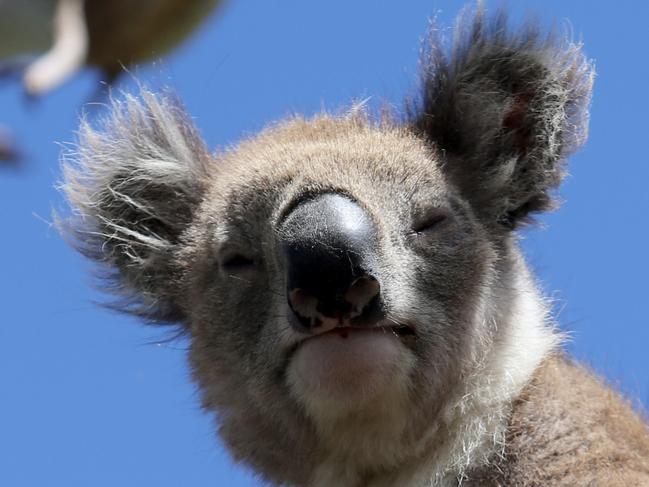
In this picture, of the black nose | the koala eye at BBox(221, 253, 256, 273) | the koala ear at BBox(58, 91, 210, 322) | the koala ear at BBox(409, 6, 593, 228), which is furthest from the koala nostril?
the koala ear at BBox(58, 91, 210, 322)

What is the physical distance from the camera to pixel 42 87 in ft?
3.63

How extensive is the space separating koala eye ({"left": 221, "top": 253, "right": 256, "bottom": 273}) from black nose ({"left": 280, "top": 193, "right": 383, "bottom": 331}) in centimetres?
45

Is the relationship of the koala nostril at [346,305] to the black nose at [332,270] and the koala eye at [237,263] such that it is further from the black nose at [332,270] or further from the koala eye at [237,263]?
the koala eye at [237,263]

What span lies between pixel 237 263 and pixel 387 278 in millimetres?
832

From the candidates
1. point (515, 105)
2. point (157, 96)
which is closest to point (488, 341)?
point (515, 105)

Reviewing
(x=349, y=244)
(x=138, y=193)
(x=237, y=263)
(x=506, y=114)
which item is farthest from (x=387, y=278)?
(x=138, y=193)

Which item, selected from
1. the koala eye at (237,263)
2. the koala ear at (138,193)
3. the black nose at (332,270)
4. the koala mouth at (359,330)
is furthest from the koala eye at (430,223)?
the koala ear at (138,193)

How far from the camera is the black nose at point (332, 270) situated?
3268mm

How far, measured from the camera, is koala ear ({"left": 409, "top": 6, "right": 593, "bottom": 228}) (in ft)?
14.1

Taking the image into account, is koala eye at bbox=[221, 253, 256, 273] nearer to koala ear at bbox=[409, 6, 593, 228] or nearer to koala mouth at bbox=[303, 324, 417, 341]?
koala mouth at bbox=[303, 324, 417, 341]

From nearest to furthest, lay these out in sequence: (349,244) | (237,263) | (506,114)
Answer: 1. (349,244)
2. (237,263)
3. (506,114)

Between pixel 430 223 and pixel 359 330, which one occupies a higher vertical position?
pixel 430 223

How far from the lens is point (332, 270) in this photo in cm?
330

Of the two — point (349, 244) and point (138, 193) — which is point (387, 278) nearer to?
point (349, 244)
